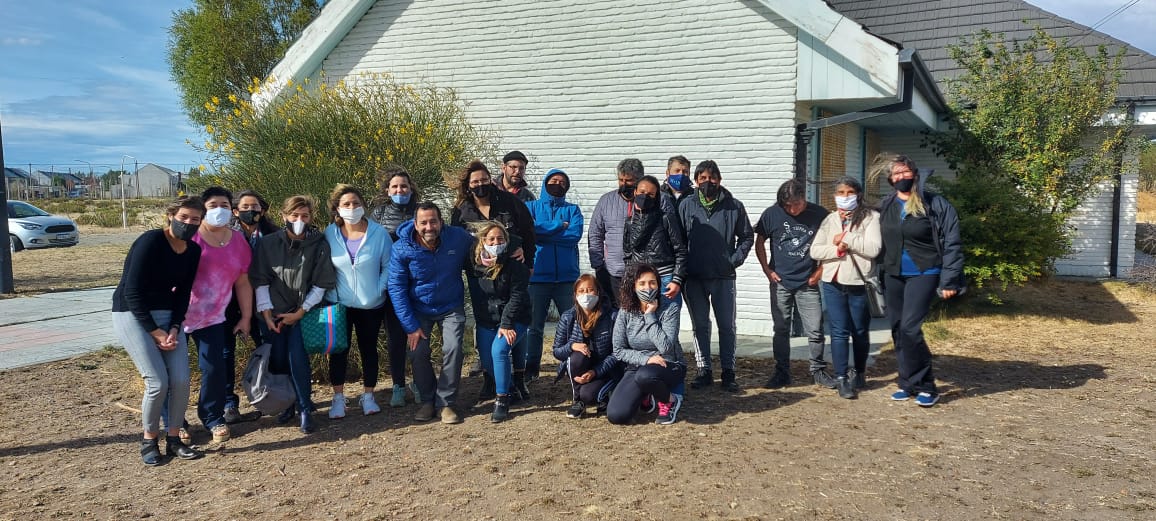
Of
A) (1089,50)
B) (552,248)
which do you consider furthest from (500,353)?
(1089,50)

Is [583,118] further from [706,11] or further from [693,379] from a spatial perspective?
[693,379]

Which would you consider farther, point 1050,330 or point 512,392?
point 1050,330

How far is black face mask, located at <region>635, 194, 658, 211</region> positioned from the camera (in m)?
5.29

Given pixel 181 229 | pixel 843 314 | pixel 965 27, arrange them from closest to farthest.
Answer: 1. pixel 181 229
2. pixel 843 314
3. pixel 965 27

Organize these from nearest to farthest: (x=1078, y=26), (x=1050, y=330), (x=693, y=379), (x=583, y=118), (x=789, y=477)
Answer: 1. (x=789, y=477)
2. (x=693, y=379)
3. (x=1050, y=330)
4. (x=583, y=118)
5. (x=1078, y=26)

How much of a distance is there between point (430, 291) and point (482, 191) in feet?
2.70

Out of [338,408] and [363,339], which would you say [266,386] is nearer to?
[338,408]

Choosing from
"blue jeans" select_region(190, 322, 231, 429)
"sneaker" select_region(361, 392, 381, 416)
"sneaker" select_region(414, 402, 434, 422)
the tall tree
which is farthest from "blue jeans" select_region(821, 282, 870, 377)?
the tall tree

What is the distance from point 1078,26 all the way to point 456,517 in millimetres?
13688

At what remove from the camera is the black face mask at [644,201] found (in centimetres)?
529

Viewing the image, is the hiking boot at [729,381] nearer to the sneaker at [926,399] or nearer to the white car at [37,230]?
the sneaker at [926,399]

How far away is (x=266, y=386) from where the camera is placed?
4.80 metres

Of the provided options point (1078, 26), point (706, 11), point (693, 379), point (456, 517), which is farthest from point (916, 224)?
point (1078, 26)

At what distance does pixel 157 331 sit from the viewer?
4.14m
